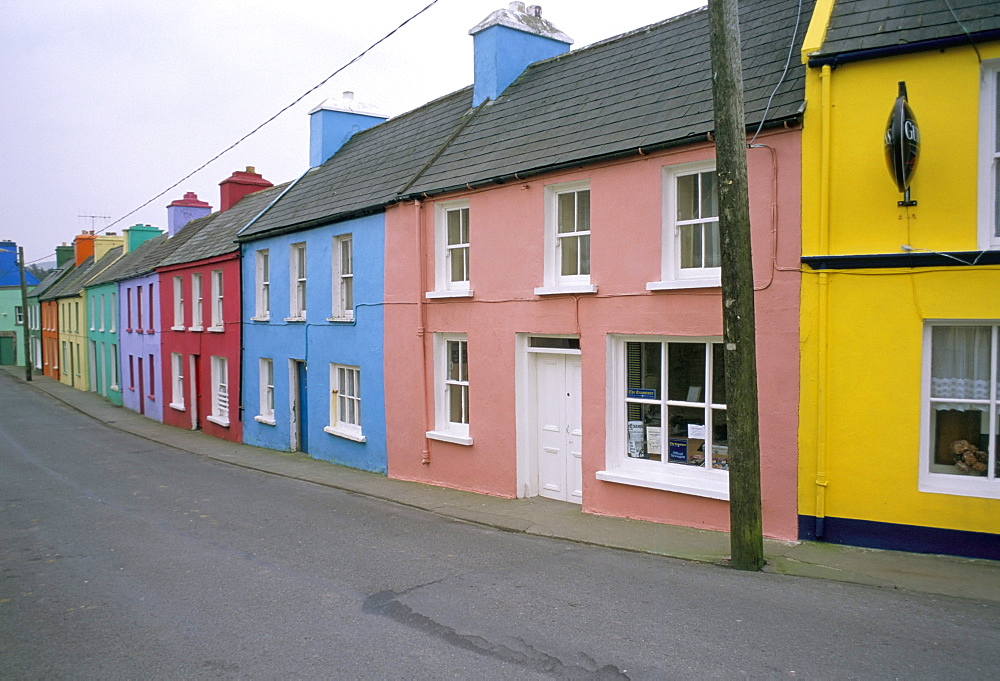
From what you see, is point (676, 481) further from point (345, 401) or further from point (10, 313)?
point (10, 313)

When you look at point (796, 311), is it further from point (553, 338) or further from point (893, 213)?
point (553, 338)

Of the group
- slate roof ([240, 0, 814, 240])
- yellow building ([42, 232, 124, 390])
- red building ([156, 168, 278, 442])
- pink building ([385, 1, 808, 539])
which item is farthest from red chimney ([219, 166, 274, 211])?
yellow building ([42, 232, 124, 390])

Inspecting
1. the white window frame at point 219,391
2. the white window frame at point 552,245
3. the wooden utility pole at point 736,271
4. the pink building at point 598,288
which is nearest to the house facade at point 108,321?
the white window frame at point 219,391

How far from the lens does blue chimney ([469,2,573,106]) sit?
14.6 meters

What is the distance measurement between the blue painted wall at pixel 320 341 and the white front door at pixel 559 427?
14.1 feet

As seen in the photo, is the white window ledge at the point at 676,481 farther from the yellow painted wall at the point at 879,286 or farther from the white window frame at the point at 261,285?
the white window frame at the point at 261,285

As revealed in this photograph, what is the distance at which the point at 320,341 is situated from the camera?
17.6 metres

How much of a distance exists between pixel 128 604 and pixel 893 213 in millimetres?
8391

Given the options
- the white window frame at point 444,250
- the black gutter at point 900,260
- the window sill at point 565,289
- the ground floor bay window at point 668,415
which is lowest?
the ground floor bay window at point 668,415

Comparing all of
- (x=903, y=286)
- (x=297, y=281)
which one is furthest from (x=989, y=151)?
(x=297, y=281)

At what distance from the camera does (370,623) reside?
6320mm

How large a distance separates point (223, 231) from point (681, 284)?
61.5 ft

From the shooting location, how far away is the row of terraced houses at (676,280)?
25.9ft

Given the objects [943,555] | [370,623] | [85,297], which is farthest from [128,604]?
[85,297]
